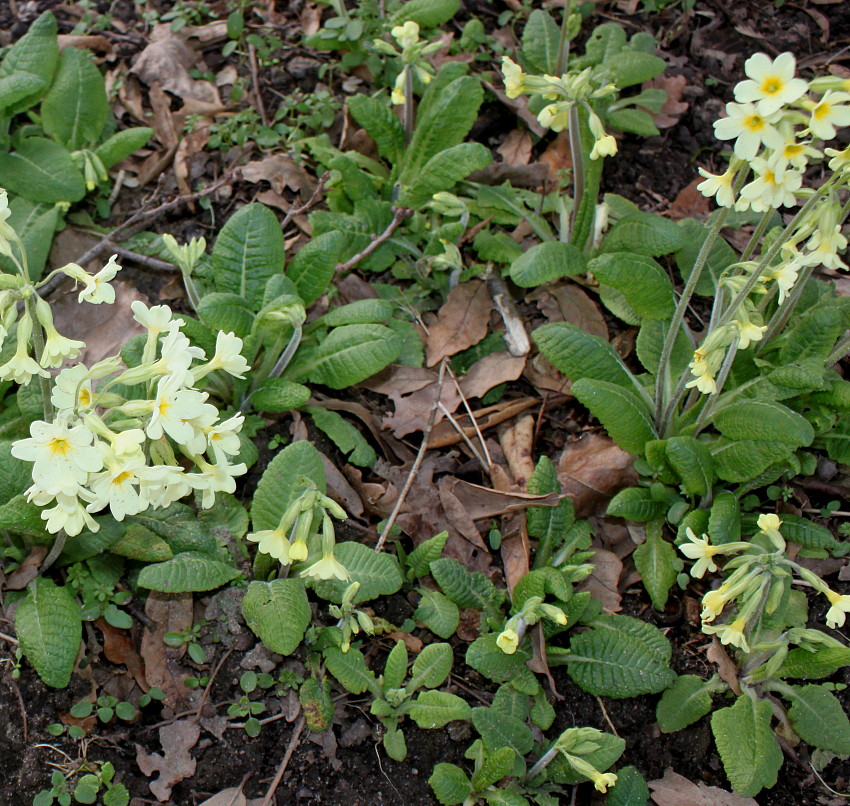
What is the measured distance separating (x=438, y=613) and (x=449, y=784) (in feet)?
1.99

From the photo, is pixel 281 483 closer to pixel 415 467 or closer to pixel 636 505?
pixel 415 467

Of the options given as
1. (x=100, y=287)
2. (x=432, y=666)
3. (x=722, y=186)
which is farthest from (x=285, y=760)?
(x=722, y=186)

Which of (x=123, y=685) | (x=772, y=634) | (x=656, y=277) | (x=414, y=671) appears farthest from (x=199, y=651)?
(x=656, y=277)

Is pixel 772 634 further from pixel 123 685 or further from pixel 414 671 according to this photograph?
pixel 123 685

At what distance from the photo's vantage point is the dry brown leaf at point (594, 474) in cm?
348

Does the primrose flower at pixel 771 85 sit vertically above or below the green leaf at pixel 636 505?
above

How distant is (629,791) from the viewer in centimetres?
285

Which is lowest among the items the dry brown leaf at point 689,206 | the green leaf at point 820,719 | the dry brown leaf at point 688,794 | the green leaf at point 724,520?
the dry brown leaf at point 688,794

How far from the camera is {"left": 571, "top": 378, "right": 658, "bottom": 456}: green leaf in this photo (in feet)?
10.8

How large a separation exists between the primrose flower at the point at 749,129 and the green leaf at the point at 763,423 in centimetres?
106

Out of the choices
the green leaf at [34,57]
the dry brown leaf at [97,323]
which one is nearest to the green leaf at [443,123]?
the dry brown leaf at [97,323]

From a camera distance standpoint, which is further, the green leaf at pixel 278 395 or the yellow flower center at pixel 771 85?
the green leaf at pixel 278 395

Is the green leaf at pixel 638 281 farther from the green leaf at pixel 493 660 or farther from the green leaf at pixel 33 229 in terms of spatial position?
the green leaf at pixel 33 229

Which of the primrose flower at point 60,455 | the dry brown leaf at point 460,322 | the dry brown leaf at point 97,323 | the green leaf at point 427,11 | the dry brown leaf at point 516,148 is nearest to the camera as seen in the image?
the primrose flower at point 60,455
